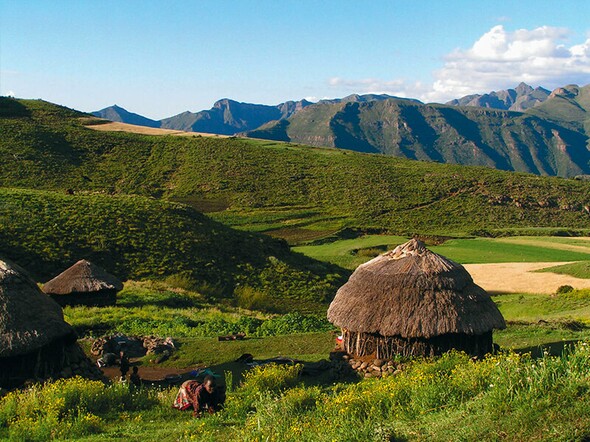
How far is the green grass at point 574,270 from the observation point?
43.1 m

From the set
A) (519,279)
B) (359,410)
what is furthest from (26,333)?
(519,279)

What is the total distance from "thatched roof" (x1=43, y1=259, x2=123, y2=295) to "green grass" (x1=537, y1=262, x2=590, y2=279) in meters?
33.7

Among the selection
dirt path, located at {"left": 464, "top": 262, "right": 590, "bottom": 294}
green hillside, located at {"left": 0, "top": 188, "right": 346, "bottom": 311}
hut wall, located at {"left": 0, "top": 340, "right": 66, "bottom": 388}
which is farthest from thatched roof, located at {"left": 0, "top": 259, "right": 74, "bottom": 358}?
dirt path, located at {"left": 464, "top": 262, "right": 590, "bottom": 294}

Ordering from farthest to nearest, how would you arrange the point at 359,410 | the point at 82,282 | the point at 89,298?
the point at 89,298 < the point at 82,282 < the point at 359,410

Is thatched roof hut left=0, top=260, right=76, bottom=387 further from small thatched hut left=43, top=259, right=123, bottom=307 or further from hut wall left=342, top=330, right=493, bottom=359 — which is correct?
small thatched hut left=43, top=259, right=123, bottom=307

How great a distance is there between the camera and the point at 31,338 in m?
16.6

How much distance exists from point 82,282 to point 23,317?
14124 mm

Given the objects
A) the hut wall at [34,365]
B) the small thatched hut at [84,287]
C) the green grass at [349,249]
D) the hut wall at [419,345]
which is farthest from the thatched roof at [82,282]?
the green grass at [349,249]

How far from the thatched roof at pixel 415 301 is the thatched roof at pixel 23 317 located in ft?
31.0

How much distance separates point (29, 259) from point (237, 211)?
38.8m

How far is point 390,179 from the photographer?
293 feet

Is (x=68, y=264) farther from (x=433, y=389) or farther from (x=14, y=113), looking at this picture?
(x=14, y=113)

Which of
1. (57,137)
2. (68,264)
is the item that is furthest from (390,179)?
(68,264)

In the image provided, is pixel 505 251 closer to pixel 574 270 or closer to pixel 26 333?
pixel 574 270
